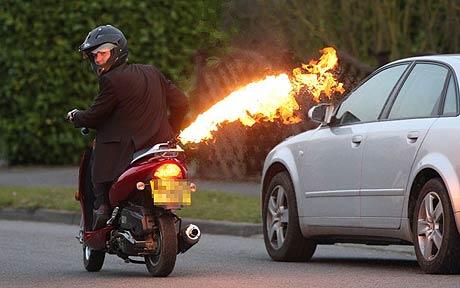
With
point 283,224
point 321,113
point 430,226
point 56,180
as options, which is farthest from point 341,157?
point 56,180

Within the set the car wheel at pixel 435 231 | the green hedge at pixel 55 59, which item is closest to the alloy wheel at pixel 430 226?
the car wheel at pixel 435 231

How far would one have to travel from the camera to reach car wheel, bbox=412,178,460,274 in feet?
34.5

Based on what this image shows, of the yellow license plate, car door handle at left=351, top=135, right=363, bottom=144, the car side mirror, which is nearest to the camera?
the yellow license plate

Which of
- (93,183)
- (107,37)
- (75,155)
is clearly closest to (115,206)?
(93,183)

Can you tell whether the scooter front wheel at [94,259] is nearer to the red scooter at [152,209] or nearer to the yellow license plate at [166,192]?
the red scooter at [152,209]

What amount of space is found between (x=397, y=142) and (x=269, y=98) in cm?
178

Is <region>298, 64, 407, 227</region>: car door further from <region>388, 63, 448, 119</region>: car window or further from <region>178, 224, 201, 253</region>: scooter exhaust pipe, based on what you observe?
<region>178, 224, 201, 253</region>: scooter exhaust pipe

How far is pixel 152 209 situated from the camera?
11.0 meters

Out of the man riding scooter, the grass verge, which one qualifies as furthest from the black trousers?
the grass verge

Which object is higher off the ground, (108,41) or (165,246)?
(108,41)

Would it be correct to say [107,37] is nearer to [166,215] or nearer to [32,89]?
[166,215]

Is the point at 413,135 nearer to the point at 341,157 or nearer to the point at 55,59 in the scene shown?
the point at 341,157

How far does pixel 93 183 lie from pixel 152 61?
13.8 metres

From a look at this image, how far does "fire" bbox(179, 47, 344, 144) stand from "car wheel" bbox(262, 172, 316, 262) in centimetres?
57
